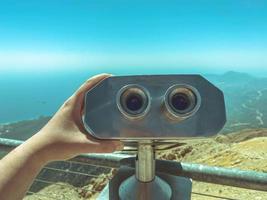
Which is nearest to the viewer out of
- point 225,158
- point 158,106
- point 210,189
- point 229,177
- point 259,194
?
point 158,106

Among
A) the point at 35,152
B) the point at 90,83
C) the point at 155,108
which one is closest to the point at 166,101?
the point at 155,108

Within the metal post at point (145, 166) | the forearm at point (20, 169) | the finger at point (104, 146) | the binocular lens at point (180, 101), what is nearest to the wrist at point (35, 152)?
the forearm at point (20, 169)

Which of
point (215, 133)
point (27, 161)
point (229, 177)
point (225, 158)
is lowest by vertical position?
point (225, 158)

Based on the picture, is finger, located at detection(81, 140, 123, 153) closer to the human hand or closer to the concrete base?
the human hand

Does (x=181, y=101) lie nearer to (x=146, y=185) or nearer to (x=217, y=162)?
(x=146, y=185)

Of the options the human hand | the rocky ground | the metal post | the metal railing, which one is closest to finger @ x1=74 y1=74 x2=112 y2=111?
the human hand

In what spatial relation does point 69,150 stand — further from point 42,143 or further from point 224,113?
point 224,113

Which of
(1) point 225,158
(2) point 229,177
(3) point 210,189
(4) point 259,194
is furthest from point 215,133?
(1) point 225,158
